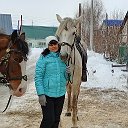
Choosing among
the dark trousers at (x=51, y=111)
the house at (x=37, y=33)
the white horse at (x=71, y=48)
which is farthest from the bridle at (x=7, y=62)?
the house at (x=37, y=33)

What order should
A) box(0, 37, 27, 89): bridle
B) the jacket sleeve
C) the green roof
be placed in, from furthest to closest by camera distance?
the green roof, the jacket sleeve, box(0, 37, 27, 89): bridle

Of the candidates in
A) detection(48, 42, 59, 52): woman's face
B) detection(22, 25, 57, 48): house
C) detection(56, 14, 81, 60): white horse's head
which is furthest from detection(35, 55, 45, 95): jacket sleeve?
detection(22, 25, 57, 48): house

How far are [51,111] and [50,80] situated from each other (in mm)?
446

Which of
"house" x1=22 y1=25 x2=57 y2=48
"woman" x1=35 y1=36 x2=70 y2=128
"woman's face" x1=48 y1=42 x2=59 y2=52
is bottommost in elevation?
"house" x1=22 y1=25 x2=57 y2=48

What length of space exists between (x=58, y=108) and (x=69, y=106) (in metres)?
3.07

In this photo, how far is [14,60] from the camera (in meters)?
4.69

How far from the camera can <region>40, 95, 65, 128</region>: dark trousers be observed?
17.3 ft

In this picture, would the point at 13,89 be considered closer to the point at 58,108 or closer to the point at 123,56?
the point at 58,108

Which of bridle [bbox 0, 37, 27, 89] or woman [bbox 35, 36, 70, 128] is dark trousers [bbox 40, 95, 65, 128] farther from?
bridle [bbox 0, 37, 27, 89]

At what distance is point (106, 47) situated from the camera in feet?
84.6

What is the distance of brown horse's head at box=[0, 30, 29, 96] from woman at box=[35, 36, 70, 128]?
557mm

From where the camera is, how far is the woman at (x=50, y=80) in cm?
528

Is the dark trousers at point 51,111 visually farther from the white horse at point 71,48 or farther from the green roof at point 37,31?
the green roof at point 37,31

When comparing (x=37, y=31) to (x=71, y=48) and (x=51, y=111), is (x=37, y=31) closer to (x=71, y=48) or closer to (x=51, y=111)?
(x=71, y=48)
